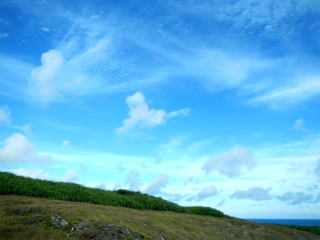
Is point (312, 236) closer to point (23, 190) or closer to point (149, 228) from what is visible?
point (149, 228)

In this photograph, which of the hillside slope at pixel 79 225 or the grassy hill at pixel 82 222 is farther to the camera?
the grassy hill at pixel 82 222

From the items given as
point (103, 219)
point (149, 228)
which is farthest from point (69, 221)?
point (149, 228)

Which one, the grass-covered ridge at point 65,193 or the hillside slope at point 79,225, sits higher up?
the grass-covered ridge at point 65,193

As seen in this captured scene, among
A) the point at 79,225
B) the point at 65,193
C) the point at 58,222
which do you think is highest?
the point at 65,193

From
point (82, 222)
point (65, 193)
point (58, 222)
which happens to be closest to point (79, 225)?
point (82, 222)

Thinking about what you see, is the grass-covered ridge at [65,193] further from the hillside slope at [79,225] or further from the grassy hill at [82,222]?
the hillside slope at [79,225]

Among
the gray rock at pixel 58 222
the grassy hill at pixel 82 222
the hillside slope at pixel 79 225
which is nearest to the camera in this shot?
the hillside slope at pixel 79 225

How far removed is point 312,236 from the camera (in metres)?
25.8

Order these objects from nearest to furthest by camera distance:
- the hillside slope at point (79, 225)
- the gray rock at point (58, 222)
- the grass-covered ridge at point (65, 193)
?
the hillside slope at point (79, 225) → the gray rock at point (58, 222) → the grass-covered ridge at point (65, 193)

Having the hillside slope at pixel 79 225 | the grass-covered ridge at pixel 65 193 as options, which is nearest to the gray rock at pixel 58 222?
the hillside slope at pixel 79 225

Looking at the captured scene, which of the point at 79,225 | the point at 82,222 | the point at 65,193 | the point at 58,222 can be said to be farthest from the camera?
the point at 65,193

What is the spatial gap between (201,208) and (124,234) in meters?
18.6

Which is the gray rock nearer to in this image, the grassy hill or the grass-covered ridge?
the grassy hill

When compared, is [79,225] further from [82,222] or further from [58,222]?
[58,222]
